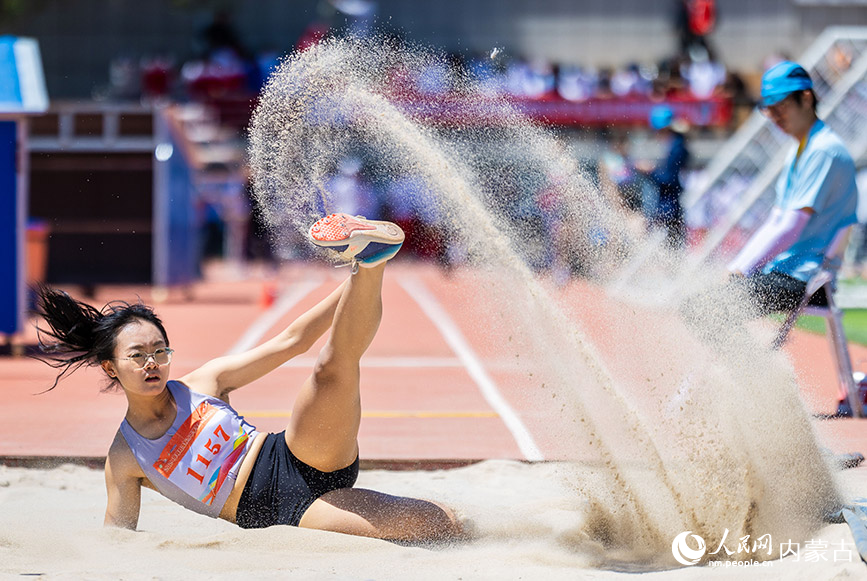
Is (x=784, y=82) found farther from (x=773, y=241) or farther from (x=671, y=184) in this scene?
(x=671, y=184)

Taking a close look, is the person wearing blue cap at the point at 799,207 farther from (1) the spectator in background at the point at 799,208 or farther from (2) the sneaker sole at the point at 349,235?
(2) the sneaker sole at the point at 349,235

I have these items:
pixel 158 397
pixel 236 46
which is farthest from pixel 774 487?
pixel 236 46

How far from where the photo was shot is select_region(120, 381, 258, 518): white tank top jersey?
393cm

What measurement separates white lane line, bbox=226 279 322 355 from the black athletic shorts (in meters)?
5.21

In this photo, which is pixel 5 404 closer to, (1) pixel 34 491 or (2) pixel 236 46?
(1) pixel 34 491

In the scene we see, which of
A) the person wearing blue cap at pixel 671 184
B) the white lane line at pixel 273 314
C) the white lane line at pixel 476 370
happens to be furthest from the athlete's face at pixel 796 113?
the person wearing blue cap at pixel 671 184

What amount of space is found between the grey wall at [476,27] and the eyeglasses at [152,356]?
30708 millimetres

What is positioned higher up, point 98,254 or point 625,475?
point 625,475

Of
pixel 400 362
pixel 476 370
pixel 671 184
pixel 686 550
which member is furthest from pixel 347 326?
pixel 671 184

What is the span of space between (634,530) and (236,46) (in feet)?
95.7

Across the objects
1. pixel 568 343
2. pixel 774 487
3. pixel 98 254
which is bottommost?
pixel 98 254

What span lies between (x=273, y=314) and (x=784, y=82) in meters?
8.37

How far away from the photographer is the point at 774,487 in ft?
13.1

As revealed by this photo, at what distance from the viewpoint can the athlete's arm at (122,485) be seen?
393 cm
